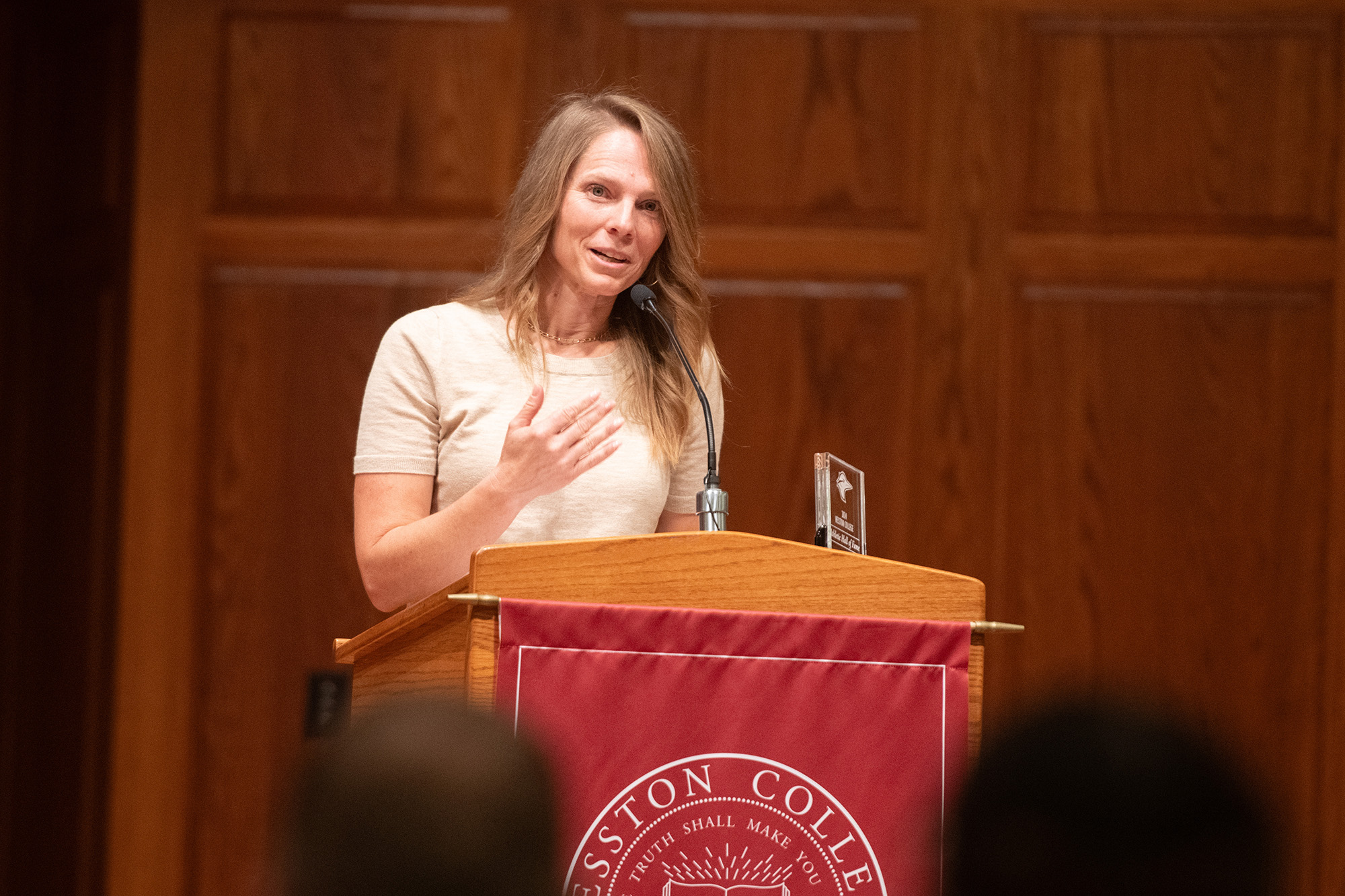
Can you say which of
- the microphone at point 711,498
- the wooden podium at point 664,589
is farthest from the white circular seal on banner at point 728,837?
the microphone at point 711,498

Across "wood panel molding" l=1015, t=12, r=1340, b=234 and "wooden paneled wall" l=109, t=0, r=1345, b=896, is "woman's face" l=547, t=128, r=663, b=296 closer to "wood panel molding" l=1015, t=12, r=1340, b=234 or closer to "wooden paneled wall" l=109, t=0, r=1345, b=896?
"wooden paneled wall" l=109, t=0, r=1345, b=896

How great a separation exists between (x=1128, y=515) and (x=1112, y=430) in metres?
0.20

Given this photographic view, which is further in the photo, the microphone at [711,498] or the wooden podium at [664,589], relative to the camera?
the microphone at [711,498]

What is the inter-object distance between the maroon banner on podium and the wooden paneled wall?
1.93 m

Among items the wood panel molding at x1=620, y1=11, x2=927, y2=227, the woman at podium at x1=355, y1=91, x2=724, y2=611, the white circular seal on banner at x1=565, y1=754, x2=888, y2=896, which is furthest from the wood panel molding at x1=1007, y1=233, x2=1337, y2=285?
the white circular seal on banner at x1=565, y1=754, x2=888, y2=896

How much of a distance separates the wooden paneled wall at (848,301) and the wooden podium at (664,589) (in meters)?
1.86

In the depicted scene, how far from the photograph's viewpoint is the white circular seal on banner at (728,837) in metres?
1.50

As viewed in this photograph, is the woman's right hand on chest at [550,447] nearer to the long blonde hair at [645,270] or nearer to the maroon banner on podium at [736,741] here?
the maroon banner on podium at [736,741]

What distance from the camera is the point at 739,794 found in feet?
5.04

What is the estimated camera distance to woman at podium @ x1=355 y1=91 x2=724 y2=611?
6.64 ft

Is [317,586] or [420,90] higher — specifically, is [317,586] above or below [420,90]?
below

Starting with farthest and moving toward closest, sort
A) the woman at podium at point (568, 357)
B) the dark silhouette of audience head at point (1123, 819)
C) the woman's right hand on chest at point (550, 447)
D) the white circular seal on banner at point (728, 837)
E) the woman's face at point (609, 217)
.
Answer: the woman's face at point (609, 217), the woman at podium at point (568, 357), the woman's right hand on chest at point (550, 447), the white circular seal on banner at point (728, 837), the dark silhouette of audience head at point (1123, 819)

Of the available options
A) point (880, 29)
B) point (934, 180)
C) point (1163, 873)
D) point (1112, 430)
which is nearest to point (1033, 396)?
point (1112, 430)

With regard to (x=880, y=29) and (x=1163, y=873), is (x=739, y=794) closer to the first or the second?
(x=1163, y=873)
